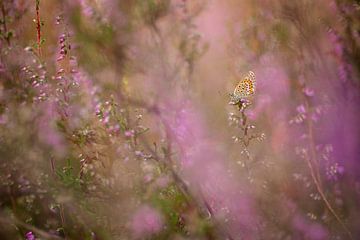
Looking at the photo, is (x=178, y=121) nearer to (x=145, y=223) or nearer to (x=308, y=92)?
(x=145, y=223)

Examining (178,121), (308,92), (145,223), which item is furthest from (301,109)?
(145,223)

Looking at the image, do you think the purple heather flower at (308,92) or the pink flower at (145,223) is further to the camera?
the purple heather flower at (308,92)

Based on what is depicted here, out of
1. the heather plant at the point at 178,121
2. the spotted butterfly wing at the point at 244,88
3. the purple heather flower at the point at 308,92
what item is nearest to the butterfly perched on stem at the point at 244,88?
the spotted butterfly wing at the point at 244,88

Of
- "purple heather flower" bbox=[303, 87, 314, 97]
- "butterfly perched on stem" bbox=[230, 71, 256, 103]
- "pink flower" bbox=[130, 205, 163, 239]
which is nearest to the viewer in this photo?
"butterfly perched on stem" bbox=[230, 71, 256, 103]

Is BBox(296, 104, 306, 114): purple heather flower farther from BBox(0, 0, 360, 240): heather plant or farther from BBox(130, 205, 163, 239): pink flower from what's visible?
BBox(130, 205, 163, 239): pink flower

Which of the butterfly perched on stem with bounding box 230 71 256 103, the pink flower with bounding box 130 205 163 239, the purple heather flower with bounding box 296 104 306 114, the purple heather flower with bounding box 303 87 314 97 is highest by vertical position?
the purple heather flower with bounding box 303 87 314 97

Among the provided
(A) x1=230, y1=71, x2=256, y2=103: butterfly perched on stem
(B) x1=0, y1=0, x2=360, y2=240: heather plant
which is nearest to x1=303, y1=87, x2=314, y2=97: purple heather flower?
(B) x1=0, y1=0, x2=360, y2=240: heather plant

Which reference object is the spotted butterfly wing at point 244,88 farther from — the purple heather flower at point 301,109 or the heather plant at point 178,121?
the purple heather flower at point 301,109

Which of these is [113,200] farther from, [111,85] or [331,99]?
[331,99]
